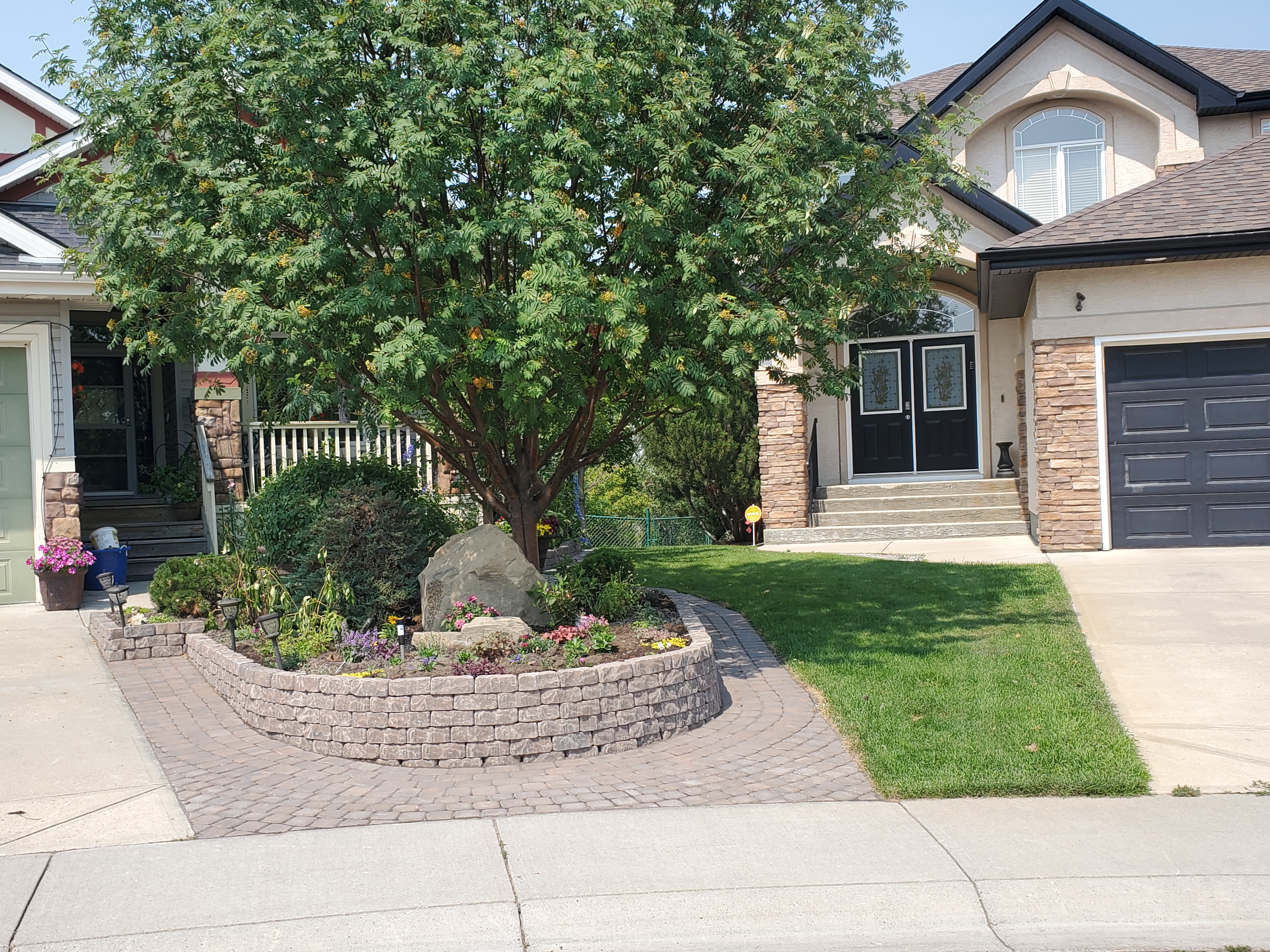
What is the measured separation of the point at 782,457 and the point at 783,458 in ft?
0.06

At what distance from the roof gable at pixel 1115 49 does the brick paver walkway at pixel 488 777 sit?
41.6 ft

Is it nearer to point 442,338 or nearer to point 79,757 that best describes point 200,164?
point 442,338

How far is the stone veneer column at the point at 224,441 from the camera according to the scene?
1323 cm

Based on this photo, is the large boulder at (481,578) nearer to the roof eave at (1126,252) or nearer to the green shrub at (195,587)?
the green shrub at (195,587)

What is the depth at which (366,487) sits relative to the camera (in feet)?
29.3

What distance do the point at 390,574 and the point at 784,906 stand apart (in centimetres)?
492

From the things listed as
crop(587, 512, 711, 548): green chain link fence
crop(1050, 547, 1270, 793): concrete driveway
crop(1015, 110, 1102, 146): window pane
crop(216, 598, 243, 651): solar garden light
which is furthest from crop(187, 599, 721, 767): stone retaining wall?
crop(1015, 110, 1102, 146): window pane

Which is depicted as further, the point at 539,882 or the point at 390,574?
the point at 390,574

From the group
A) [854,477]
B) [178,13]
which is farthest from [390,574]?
[854,477]

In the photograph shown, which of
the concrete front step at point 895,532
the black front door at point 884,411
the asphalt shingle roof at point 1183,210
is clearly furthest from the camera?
the black front door at point 884,411

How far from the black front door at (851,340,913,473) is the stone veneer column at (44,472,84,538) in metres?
10.9

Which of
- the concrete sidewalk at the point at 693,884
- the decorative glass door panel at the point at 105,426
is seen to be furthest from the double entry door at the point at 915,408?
the concrete sidewalk at the point at 693,884

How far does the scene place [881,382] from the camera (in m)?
17.4

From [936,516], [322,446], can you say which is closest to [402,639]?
[322,446]
